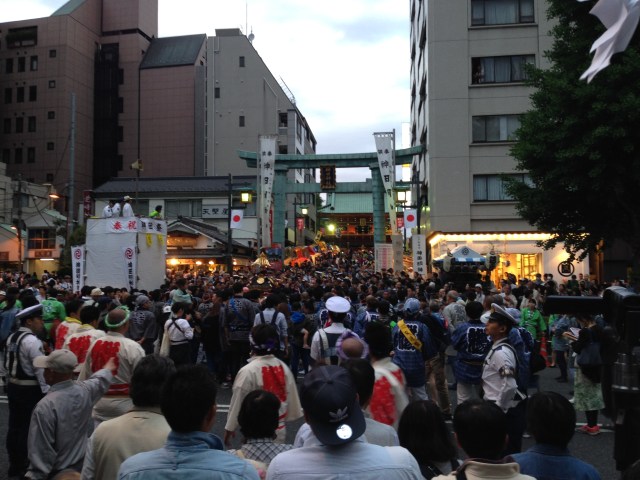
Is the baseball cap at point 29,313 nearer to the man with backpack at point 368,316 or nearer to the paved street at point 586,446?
the paved street at point 586,446

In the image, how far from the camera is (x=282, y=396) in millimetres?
5180

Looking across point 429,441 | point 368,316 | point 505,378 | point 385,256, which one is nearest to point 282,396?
point 505,378

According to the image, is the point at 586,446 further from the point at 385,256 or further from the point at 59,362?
the point at 385,256

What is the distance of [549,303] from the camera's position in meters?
3.05

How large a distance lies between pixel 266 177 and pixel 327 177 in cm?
357

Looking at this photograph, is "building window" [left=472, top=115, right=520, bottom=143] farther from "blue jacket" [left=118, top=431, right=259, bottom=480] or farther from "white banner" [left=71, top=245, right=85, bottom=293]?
"blue jacket" [left=118, top=431, right=259, bottom=480]

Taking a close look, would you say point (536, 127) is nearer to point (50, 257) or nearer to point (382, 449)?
point (382, 449)

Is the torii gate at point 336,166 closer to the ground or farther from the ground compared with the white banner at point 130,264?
farther from the ground

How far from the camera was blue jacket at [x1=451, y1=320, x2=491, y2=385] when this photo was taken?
22.4 ft

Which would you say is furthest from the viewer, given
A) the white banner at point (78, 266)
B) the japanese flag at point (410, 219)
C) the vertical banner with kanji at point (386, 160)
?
the vertical banner with kanji at point (386, 160)

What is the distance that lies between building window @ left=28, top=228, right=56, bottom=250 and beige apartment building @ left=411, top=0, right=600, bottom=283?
2784 cm

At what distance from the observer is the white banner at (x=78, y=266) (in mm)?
19328

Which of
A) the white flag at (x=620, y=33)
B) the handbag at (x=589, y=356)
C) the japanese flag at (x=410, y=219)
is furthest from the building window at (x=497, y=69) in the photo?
the white flag at (x=620, y=33)

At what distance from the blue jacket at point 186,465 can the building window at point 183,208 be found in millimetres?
43170
